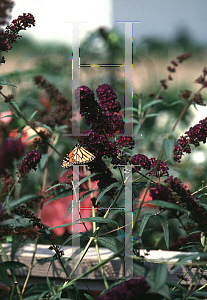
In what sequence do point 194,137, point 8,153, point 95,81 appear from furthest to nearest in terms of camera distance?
point 95,81, point 194,137, point 8,153

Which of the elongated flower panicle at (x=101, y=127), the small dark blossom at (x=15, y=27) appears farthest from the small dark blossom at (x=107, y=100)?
the small dark blossom at (x=15, y=27)

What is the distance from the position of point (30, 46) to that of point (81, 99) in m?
1.10

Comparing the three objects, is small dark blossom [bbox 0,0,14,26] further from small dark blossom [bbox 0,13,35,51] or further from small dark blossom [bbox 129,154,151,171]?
small dark blossom [bbox 129,154,151,171]

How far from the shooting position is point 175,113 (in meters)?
1.19

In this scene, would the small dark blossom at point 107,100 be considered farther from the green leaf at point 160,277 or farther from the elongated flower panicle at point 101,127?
the green leaf at point 160,277

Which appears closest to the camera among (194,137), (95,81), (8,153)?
(8,153)

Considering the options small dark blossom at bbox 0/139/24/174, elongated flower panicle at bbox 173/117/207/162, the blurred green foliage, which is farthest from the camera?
the blurred green foliage

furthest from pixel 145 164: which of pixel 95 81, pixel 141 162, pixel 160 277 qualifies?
pixel 95 81

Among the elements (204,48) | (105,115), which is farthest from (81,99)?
(204,48)

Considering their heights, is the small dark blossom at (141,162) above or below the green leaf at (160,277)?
above

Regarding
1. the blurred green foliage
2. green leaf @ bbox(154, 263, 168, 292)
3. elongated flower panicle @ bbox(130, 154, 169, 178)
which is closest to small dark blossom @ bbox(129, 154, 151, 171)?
elongated flower panicle @ bbox(130, 154, 169, 178)

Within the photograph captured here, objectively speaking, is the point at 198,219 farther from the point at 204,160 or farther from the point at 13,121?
the point at 204,160

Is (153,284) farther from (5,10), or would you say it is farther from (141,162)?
(5,10)

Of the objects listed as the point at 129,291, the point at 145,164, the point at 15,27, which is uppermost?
the point at 15,27
